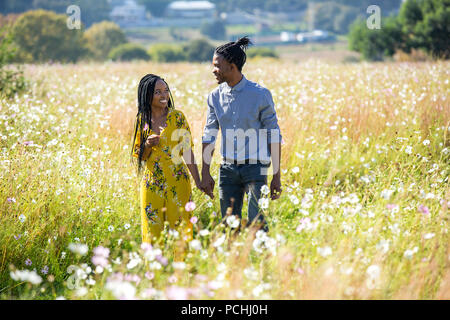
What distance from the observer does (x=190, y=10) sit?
15900 cm

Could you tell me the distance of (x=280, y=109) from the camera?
24.8ft

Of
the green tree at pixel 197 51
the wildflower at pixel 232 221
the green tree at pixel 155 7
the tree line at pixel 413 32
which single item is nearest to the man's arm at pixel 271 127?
the wildflower at pixel 232 221

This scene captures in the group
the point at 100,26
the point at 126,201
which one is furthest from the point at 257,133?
the point at 100,26

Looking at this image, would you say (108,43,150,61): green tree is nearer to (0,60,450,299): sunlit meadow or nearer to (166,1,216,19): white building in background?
(0,60,450,299): sunlit meadow

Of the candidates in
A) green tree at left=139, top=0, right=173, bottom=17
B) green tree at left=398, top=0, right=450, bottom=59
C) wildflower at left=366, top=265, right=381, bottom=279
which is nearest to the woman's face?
wildflower at left=366, top=265, right=381, bottom=279

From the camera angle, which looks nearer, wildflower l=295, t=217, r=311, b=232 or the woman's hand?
wildflower l=295, t=217, r=311, b=232

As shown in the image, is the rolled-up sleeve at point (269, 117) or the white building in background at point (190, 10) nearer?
the rolled-up sleeve at point (269, 117)

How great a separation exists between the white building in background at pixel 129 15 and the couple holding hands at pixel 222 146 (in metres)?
142

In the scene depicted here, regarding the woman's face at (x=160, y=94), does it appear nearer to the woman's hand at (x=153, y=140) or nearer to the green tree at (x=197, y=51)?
the woman's hand at (x=153, y=140)

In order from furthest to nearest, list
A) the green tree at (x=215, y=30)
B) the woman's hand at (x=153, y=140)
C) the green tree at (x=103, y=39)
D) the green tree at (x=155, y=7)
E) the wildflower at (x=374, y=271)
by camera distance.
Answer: the green tree at (x=155, y=7), the green tree at (x=215, y=30), the green tree at (x=103, y=39), the woman's hand at (x=153, y=140), the wildflower at (x=374, y=271)

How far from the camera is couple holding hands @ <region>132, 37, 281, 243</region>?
135 inches

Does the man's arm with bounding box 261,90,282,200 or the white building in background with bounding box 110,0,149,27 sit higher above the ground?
the white building in background with bounding box 110,0,149,27

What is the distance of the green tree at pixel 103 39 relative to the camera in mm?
73500

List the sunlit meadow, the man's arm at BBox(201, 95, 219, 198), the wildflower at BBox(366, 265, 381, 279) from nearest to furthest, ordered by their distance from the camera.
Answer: the wildflower at BBox(366, 265, 381, 279)
the sunlit meadow
the man's arm at BBox(201, 95, 219, 198)
